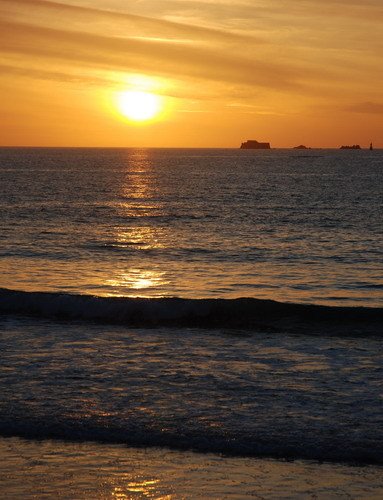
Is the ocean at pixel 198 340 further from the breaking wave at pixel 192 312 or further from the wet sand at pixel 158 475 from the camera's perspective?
the wet sand at pixel 158 475

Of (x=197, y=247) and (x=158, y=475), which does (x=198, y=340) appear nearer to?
(x=158, y=475)

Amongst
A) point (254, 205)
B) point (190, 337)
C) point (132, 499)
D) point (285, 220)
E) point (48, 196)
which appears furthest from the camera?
point (48, 196)

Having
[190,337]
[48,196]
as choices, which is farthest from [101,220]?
[190,337]

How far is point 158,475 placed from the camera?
11555 mm

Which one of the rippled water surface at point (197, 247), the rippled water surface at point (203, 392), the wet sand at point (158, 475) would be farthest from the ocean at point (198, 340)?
the wet sand at point (158, 475)

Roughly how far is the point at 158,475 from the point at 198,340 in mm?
10733

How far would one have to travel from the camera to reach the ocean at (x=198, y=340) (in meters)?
13.5

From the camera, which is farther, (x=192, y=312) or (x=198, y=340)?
(x=192, y=312)

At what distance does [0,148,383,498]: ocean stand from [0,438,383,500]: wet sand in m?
0.38

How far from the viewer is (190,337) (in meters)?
22.7

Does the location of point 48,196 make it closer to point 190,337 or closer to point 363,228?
point 363,228

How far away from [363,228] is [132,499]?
51024 mm

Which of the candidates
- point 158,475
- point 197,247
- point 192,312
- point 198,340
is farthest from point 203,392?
point 197,247

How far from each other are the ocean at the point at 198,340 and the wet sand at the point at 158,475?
382 millimetres
